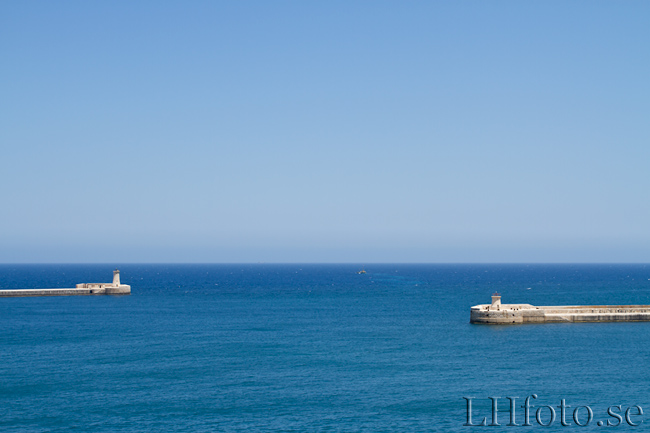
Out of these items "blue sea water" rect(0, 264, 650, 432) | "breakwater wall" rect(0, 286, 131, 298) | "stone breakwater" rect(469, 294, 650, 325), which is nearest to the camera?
"blue sea water" rect(0, 264, 650, 432)

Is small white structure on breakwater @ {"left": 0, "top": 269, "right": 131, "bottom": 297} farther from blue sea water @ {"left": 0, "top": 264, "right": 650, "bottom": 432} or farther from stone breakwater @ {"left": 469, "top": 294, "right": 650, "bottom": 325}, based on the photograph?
stone breakwater @ {"left": 469, "top": 294, "right": 650, "bottom": 325}

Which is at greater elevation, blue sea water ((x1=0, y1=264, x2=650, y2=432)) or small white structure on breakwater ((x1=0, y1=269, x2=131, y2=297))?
small white structure on breakwater ((x1=0, y1=269, x2=131, y2=297))

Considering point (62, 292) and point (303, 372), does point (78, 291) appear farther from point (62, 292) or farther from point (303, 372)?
point (303, 372)

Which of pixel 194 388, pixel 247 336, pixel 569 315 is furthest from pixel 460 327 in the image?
pixel 194 388

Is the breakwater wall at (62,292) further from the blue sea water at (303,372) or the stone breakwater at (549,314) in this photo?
the stone breakwater at (549,314)

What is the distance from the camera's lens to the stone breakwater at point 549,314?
96.9m

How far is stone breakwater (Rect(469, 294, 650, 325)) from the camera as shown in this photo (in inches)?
3816

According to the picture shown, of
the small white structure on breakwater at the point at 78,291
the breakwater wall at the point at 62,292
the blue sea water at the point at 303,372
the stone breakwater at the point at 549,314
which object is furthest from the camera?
the small white structure on breakwater at the point at 78,291

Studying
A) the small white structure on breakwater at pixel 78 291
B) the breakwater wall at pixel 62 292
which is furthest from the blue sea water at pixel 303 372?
the small white structure on breakwater at pixel 78 291

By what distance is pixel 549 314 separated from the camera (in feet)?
327

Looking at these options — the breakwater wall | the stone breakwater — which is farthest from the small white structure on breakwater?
the stone breakwater

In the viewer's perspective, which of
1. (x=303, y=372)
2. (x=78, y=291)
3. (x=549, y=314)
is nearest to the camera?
(x=303, y=372)

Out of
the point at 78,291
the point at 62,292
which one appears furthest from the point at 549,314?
the point at 62,292

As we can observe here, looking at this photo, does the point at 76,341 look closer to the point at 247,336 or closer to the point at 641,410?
the point at 247,336
